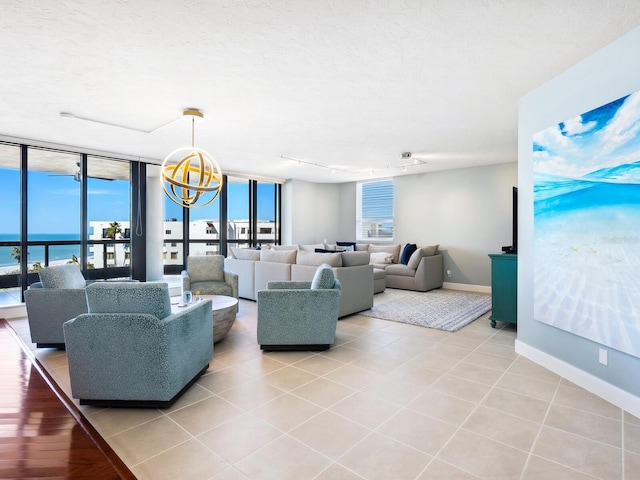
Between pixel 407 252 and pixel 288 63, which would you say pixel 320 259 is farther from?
pixel 407 252

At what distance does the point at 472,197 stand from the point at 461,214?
0.42 meters

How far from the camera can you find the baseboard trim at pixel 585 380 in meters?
2.39

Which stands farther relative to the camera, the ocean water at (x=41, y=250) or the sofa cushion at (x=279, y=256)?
the sofa cushion at (x=279, y=256)

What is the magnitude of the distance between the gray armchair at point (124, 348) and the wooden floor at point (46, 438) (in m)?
0.23

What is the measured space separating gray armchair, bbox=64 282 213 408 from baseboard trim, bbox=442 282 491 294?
6.41 m

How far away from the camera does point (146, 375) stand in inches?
93.4

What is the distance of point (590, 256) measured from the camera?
264 centimetres

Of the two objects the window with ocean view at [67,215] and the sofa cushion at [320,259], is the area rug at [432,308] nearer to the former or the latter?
the sofa cushion at [320,259]

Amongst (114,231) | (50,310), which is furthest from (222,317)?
(114,231)

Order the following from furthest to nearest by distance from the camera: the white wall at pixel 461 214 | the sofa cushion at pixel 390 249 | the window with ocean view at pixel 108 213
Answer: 1. the sofa cushion at pixel 390 249
2. the white wall at pixel 461 214
3. the window with ocean view at pixel 108 213

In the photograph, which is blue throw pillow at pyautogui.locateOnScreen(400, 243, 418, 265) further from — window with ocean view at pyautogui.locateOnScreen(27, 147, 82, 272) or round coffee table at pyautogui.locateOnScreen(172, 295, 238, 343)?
window with ocean view at pyautogui.locateOnScreen(27, 147, 82, 272)

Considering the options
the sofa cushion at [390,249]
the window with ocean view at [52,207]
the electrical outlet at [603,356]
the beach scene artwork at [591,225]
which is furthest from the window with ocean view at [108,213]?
the electrical outlet at [603,356]

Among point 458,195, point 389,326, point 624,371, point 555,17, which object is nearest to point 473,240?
point 458,195

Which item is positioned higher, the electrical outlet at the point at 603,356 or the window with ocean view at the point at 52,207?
the window with ocean view at the point at 52,207
